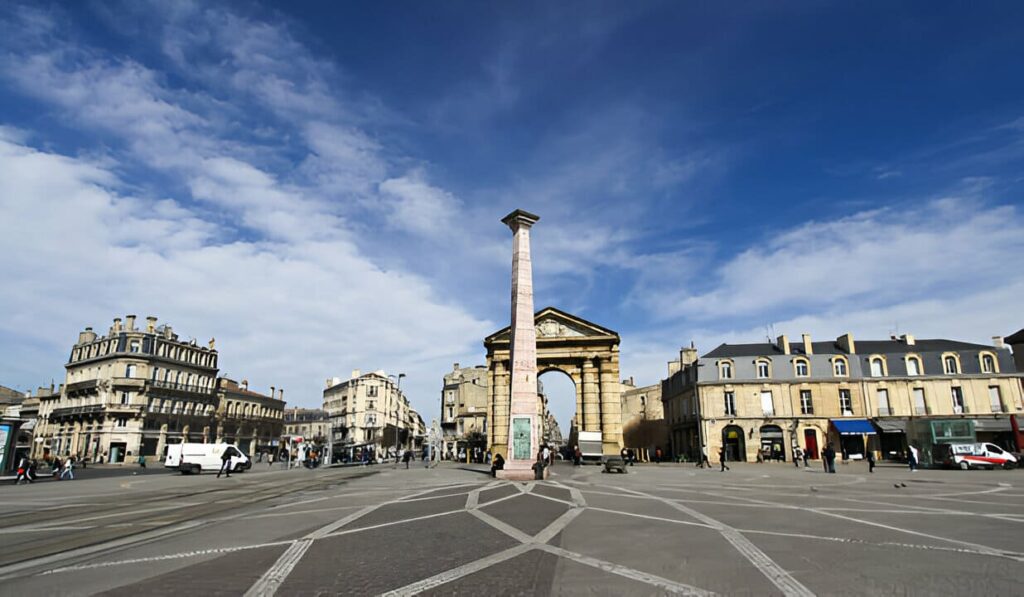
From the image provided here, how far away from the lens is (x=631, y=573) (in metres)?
6.91

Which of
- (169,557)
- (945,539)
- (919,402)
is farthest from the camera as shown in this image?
(919,402)

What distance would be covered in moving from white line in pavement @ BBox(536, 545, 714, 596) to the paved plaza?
36 mm

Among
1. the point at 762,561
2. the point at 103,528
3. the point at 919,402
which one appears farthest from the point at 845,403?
the point at 103,528

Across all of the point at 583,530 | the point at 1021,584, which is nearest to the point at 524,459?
the point at 583,530

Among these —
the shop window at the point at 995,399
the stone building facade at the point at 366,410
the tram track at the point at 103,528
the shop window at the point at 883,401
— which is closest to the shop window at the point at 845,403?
the shop window at the point at 883,401

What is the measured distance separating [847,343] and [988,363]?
9676mm

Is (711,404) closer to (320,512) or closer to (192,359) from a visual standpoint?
(320,512)

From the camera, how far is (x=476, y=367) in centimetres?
9775

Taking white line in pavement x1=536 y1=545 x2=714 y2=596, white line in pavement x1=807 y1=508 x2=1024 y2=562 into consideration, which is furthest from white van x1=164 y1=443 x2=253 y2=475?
white line in pavement x1=807 y1=508 x2=1024 y2=562

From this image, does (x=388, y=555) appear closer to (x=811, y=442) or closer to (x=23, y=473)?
(x=23, y=473)

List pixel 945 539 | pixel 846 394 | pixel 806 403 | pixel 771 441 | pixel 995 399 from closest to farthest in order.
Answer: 1. pixel 945 539
2. pixel 995 399
3. pixel 846 394
4. pixel 771 441
5. pixel 806 403

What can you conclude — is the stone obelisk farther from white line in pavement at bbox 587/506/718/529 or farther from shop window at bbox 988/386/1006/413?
shop window at bbox 988/386/1006/413

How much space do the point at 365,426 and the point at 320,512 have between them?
292 feet

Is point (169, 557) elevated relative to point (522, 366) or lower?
lower
